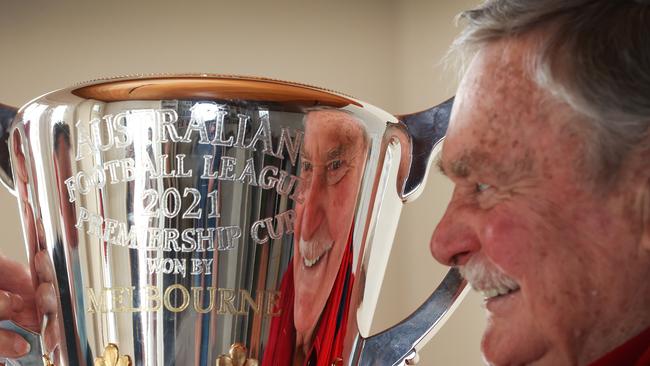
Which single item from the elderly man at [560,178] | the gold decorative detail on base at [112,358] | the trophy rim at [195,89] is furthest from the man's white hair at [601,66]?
the gold decorative detail on base at [112,358]

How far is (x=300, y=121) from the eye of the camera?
15.7 inches

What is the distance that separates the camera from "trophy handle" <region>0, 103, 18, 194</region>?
45cm

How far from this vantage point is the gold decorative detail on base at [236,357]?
394mm

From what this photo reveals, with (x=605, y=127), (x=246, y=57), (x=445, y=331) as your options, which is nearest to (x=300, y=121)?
(x=605, y=127)

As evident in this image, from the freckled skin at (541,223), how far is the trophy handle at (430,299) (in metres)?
0.04

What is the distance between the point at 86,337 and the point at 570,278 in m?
0.22

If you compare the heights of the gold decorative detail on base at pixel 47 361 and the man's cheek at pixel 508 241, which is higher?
the man's cheek at pixel 508 241

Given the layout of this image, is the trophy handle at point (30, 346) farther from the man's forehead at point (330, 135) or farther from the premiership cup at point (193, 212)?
the man's forehead at point (330, 135)

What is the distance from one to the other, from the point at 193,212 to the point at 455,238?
127 mm

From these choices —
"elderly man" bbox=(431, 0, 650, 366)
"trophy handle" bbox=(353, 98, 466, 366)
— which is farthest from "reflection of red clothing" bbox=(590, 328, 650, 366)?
"trophy handle" bbox=(353, 98, 466, 366)

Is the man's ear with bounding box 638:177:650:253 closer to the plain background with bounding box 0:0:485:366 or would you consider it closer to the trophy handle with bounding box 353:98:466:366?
the trophy handle with bounding box 353:98:466:366

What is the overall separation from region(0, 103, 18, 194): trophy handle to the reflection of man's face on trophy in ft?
0.53

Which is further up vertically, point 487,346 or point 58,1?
point 58,1

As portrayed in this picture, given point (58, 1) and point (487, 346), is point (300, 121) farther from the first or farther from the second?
point (58, 1)
